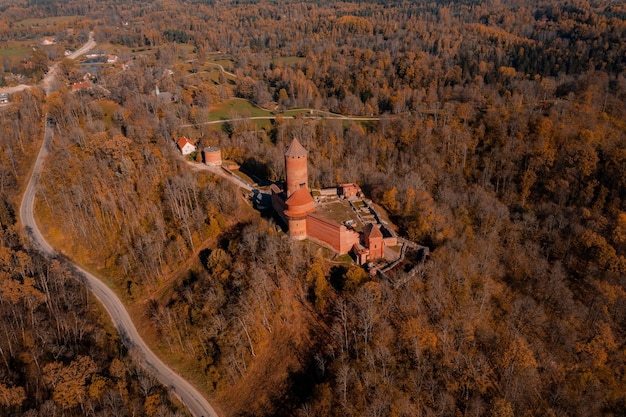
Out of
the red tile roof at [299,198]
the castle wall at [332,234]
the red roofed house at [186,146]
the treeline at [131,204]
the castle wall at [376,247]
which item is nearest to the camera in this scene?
the castle wall at [376,247]

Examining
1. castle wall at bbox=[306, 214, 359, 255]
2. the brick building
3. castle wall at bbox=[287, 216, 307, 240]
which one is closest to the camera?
the brick building

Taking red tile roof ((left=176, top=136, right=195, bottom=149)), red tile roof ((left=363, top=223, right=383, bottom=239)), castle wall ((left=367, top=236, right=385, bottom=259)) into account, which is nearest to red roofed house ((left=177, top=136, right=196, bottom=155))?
red tile roof ((left=176, top=136, right=195, bottom=149))

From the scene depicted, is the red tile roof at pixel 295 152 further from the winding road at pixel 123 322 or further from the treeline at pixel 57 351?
the treeline at pixel 57 351

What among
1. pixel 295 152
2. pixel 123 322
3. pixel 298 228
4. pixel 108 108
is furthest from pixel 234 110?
pixel 123 322

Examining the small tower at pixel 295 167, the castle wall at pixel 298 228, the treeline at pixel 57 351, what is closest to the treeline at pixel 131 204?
the treeline at pixel 57 351

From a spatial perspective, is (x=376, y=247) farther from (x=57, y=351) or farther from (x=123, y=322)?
(x=57, y=351)

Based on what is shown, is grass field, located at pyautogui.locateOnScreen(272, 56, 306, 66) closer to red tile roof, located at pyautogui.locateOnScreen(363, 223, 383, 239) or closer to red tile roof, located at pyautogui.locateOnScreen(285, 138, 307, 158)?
red tile roof, located at pyautogui.locateOnScreen(285, 138, 307, 158)
